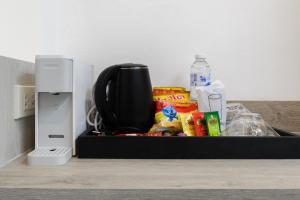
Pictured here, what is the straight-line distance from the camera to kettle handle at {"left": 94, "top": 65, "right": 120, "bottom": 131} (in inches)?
29.8

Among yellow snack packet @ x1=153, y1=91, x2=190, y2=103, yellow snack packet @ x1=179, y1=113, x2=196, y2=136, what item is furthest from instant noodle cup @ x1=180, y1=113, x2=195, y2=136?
yellow snack packet @ x1=153, y1=91, x2=190, y2=103

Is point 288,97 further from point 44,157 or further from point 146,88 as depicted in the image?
point 44,157

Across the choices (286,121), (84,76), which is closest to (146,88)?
(84,76)

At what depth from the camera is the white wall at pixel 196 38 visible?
1.02m

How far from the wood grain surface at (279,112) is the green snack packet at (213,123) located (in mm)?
327

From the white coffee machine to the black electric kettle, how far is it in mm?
80

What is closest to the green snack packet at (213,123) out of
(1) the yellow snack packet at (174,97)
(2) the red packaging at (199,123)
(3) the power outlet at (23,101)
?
(2) the red packaging at (199,123)

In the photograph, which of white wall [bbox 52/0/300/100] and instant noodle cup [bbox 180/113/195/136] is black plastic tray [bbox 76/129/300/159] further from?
white wall [bbox 52/0/300/100]

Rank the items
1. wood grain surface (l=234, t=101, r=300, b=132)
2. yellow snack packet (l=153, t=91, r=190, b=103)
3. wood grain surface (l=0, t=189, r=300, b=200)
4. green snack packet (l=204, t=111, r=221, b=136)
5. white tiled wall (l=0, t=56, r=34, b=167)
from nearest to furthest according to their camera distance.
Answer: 1. wood grain surface (l=0, t=189, r=300, b=200)
2. white tiled wall (l=0, t=56, r=34, b=167)
3. green snack packet (l=204, t=111, r=221, b=136)
4. yellow snack packet (l=153, t=91, r=190, b=103)
5. wood grain surface (l=234, t=101, r=300, b=132)

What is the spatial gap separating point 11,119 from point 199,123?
0.49 metres

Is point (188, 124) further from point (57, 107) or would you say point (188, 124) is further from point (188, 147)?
point (57, 107)

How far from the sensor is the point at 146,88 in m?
0.81

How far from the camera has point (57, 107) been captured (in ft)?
2.32

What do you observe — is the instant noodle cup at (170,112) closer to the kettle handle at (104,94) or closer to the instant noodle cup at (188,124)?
the instant noodle cup at (188,124)
